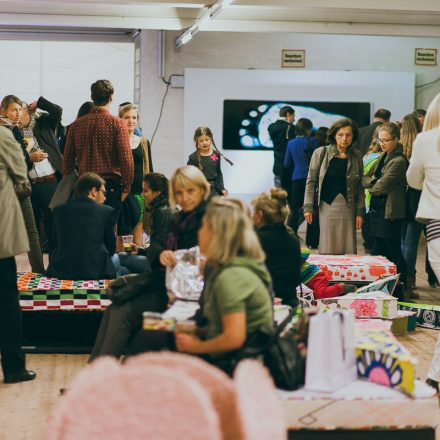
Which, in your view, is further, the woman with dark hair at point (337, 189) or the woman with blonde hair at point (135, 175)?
the woman with blonde hair at point (135, 175)

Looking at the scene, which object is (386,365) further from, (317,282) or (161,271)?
(317,282)

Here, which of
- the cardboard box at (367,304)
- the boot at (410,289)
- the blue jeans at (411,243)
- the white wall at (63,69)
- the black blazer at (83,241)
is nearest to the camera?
the black blazer at (83,241)

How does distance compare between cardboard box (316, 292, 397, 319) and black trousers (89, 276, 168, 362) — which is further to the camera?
cardboard box (316, 292, 397, 319)

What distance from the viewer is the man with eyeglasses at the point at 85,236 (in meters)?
5.70

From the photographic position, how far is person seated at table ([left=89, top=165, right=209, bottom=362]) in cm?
443

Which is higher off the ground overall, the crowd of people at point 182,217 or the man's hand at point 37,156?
the man's hand at point 37,156

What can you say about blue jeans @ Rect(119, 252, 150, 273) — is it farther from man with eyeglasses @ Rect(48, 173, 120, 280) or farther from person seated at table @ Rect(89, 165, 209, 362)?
person seated at table @ Rect(89, 165, 209, 362)

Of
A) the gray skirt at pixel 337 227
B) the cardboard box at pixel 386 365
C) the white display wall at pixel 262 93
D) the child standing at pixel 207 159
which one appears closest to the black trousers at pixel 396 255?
the gray skirt at pixel 337 227

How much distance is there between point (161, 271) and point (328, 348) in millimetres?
1371

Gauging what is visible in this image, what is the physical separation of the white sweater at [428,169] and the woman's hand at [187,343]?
5.25ft

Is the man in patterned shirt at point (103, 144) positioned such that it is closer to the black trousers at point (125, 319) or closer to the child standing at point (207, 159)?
the child standing at point (207, 159)

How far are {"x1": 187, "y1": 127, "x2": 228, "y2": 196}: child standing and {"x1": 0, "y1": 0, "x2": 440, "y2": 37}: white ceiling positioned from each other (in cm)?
161

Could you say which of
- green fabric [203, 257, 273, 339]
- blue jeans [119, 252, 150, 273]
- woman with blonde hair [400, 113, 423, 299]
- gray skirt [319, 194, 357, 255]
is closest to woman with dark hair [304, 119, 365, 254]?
gray skirt [319, 194, 357, 255]

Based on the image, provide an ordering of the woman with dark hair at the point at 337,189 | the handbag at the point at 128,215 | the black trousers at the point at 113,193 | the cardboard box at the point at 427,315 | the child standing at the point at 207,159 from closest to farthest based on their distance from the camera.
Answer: the cardboard box at the point at 427,315 → the black trousers at the point at 113,193 → the woman with dark hair at the point at 337,189 → the handbag at the point at 128,215 → the child standing at the point at 207,159
